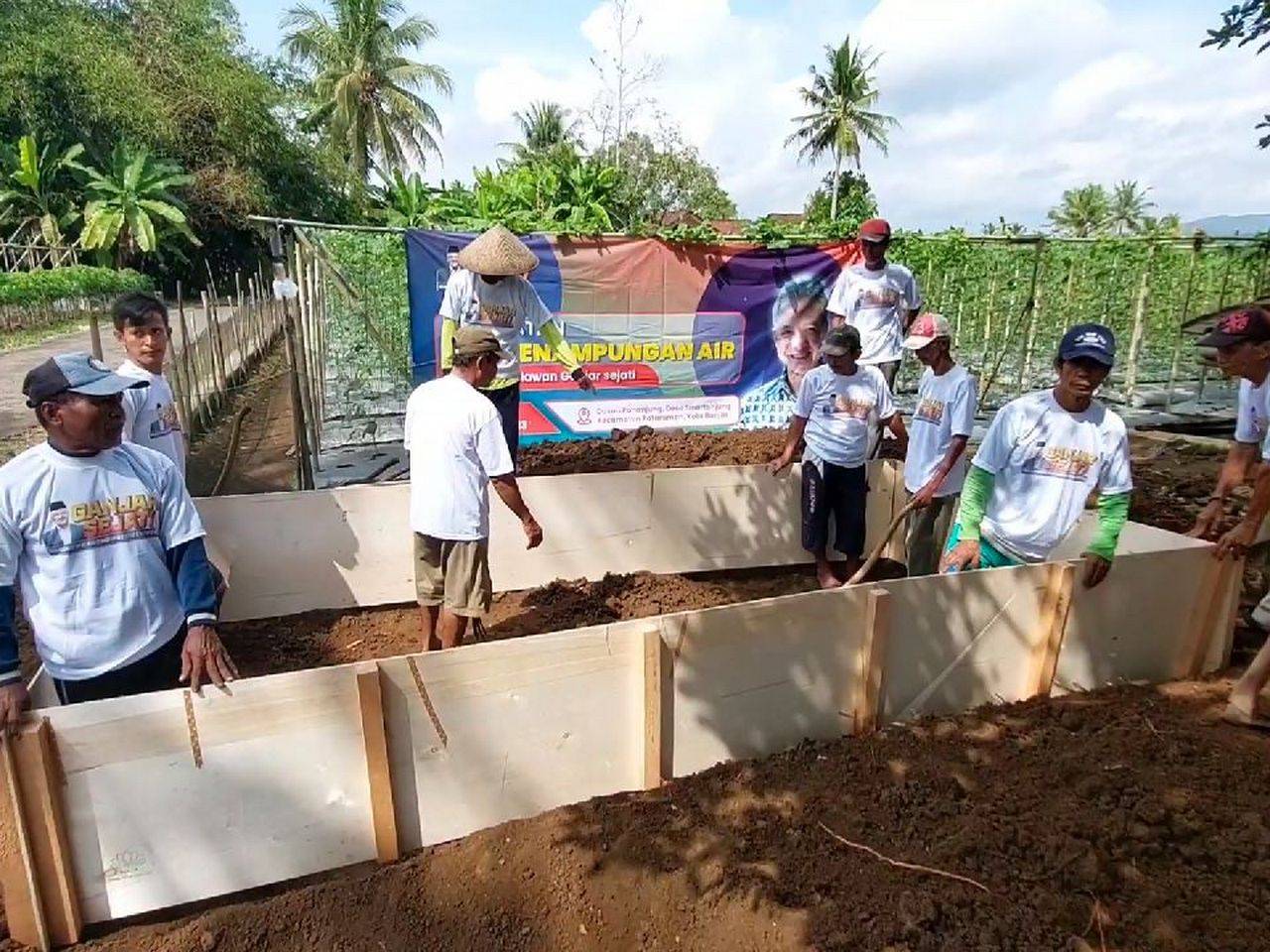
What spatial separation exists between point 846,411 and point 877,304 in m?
1.96

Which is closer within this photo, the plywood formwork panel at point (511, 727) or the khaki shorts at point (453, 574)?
the plywood formwork panel at point (511, 727)

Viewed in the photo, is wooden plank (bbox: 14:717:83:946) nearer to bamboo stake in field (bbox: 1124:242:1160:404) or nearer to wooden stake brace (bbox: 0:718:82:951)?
wooden stake brace (bbox: 0:718:82:951)

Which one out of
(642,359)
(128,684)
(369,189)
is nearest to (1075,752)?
(128,684)

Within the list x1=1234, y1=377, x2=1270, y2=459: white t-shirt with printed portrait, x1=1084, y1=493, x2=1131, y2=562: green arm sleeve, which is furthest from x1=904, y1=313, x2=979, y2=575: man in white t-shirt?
x1=1234, y1=377, x2=1270, y2=459: white t-shirt with printed portrait

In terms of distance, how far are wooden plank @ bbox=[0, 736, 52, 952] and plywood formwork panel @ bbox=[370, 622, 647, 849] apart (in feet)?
3.12

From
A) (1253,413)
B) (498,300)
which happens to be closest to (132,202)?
(498,300)

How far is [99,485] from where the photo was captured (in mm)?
2320

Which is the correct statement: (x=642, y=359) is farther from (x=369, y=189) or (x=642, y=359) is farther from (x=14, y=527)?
(x=369, y=189)

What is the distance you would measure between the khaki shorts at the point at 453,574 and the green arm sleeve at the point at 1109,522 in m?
2.61

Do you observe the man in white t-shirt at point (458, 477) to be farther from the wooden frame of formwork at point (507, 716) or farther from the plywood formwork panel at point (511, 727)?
the wooden frame of formwork at point (507, 716)

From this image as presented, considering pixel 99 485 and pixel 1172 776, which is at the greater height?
pixel 99 485

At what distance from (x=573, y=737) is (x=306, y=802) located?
87 cm

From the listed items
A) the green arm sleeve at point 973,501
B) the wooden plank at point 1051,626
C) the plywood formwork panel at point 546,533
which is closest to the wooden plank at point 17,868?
the plywood formwork panel at point 546,533

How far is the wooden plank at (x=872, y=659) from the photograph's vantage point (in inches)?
121
